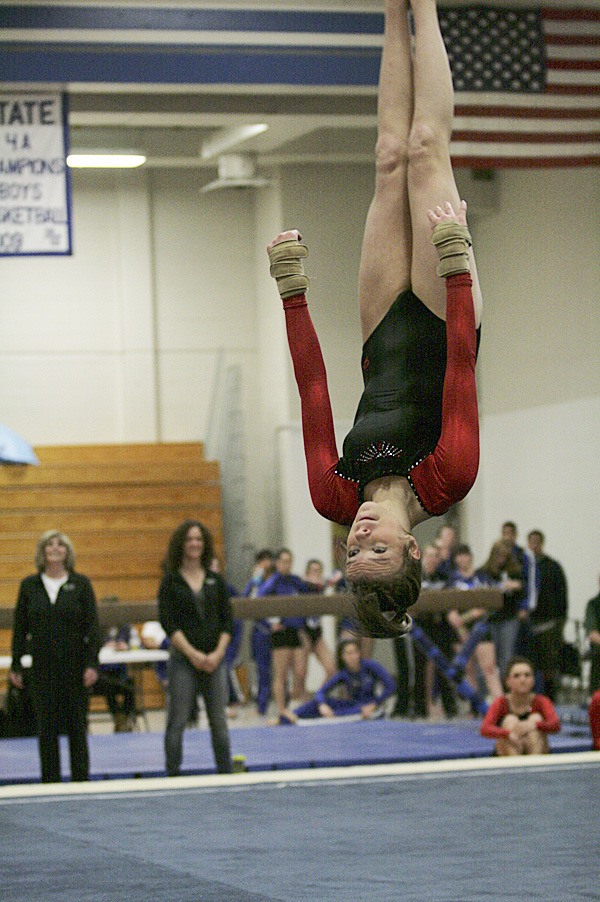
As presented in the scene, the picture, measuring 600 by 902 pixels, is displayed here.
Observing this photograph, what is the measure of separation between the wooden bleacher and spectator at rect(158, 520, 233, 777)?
623cm

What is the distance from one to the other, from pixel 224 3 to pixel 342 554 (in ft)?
19.5

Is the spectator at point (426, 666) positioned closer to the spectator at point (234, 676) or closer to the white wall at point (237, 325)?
the spectator at point (234, 676)

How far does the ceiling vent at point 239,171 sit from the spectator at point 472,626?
171 inches

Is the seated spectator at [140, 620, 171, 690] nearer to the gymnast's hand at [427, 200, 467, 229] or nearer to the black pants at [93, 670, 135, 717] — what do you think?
the black pants at [93, 670, 135, 717]

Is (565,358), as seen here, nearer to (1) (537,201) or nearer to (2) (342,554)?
(1) (537,201)

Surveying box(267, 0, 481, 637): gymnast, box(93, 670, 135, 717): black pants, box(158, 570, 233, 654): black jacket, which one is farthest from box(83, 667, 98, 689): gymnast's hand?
box(267, 0, 481, 637): gymnast

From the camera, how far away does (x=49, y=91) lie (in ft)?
27.8

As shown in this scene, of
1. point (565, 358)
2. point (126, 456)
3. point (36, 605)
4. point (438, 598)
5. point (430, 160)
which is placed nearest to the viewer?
point (430, 160)

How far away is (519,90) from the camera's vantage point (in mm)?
8586

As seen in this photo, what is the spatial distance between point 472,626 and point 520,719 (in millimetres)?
3400

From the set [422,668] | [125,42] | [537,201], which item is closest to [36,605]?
[125,42]

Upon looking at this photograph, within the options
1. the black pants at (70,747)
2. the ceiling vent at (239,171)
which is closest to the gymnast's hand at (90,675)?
the black pants at (70,747)

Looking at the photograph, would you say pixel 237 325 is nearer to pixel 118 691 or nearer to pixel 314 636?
pixel 314 636

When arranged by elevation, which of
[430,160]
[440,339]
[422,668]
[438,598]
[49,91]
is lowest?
[422,668]
